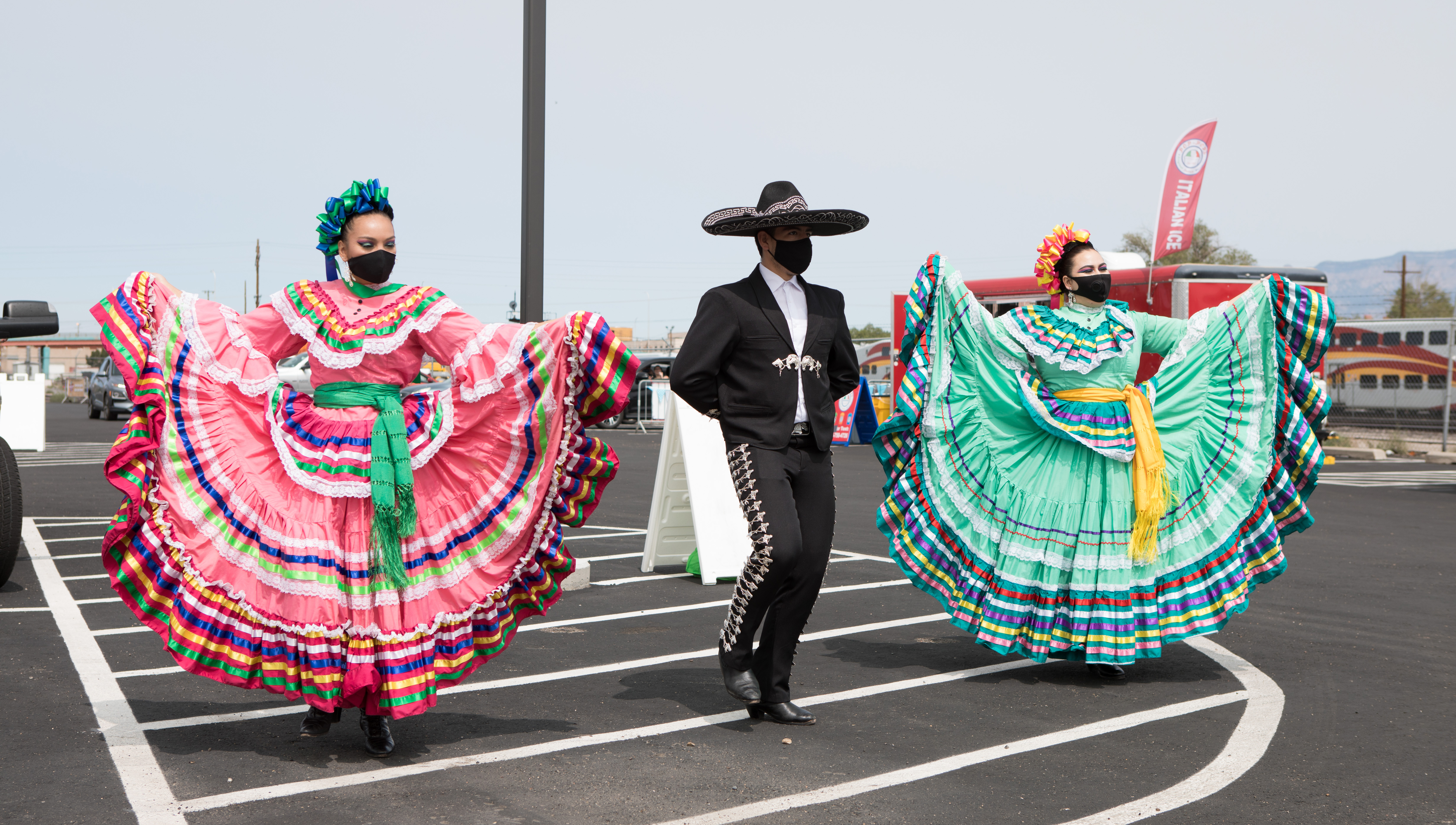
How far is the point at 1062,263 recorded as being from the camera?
6.26 metres

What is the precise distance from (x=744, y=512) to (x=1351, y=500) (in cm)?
1156

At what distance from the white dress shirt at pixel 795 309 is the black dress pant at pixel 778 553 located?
0.52 ft

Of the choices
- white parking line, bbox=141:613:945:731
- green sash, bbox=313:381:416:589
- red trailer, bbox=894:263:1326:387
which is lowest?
white parking line, bbox=141:613:945:731

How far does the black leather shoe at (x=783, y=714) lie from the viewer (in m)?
4.98

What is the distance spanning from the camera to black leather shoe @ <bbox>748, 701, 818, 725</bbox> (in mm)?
4977

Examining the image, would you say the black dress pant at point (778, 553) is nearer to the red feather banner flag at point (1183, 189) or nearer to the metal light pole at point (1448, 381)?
the red feather banner flag at point (1183, 189)

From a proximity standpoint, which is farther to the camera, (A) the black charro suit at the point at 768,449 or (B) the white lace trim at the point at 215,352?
(A) the black charro suit at the point at 768,449

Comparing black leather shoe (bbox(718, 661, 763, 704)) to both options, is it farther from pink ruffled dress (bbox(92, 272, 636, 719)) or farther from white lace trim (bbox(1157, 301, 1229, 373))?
white lace trim (bbox(1157, 301, 1229, 373))

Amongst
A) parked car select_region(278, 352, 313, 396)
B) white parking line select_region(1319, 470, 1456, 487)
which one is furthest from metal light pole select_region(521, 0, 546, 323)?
parked car select_region(278, 352, 313, 396)

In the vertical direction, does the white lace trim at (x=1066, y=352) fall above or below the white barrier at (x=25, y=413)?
above

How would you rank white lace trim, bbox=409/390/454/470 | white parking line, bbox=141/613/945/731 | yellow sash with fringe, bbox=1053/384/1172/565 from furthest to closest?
yellow sash with fringe, bbox=1053/384/1172/565 → white parking line, bbox=141/613/945/731 → white lace trim, bbox=409/390/454/470

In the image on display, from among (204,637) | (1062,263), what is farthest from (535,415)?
(1062,263)

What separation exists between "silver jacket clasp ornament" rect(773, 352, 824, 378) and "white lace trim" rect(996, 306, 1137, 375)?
1317 millimetres

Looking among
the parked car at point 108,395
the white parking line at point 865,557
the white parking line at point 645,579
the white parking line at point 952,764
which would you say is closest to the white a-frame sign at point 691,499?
the white parking line at point 645,579
